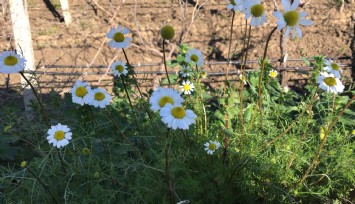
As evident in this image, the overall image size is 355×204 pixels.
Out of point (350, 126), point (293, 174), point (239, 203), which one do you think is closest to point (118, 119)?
point (239, 203)

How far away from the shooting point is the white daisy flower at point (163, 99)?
139cm

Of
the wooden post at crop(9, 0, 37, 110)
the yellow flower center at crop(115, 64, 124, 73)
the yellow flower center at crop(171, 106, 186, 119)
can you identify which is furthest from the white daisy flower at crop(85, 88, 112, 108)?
the wooden post at crop(9, 0, 37, 110)

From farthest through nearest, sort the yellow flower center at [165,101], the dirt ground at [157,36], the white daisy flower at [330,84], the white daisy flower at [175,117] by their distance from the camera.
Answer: the dirt ground at [157,36] < the white daisy flower at [330,84] < the yellow flower center at [165,101] < the white daisy flower at [175,117]

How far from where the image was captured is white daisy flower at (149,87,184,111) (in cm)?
139

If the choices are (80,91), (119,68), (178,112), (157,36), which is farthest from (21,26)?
(157,36)

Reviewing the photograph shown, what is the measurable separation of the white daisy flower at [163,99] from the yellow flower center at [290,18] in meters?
0.51

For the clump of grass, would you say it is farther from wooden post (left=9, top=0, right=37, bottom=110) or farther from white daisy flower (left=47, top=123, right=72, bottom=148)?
wooden post (left=9, top=0, right=37, bottom=110)

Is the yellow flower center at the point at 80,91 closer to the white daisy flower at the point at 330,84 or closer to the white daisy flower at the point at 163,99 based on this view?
the white daisy flower at the point at 163,99

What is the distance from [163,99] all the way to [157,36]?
14.4ft

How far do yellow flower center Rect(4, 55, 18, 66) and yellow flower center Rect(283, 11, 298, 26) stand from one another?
3.68 ft

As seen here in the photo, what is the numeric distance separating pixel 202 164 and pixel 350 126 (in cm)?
121

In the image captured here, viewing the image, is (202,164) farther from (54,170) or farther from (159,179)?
(54,170)

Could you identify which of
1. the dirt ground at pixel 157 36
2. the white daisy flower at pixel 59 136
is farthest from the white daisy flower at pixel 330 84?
the dirt ground at pixel 157 36

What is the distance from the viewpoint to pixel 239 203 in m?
2.05
